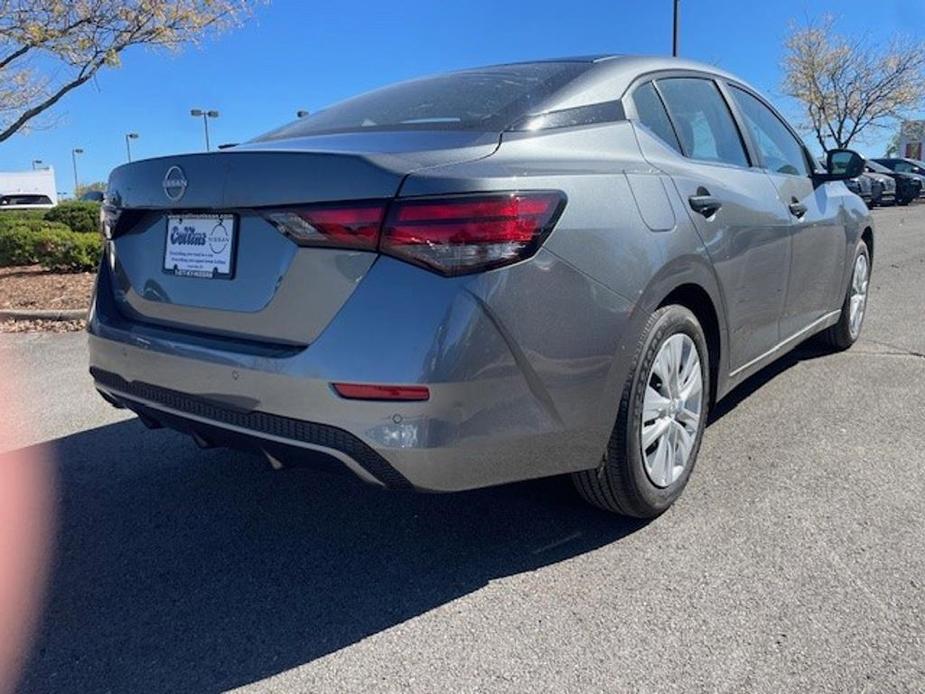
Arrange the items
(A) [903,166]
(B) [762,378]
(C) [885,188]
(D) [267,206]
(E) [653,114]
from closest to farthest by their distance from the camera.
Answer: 1. (D) [267,206]
2. (E) [653,114]
3. (B) [762,378]
4. (C) [885,188]
5. (A) [903,166]

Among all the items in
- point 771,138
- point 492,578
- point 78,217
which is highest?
point 771,138

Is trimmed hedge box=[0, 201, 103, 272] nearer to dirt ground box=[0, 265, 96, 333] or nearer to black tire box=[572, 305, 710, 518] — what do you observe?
dirt ground box=[0, 265, 96, 333]

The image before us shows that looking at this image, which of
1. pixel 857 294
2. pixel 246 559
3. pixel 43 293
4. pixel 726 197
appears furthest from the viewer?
pixel 43 293

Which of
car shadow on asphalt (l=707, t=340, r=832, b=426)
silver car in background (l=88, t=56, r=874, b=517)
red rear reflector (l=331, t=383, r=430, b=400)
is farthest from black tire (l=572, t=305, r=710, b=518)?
car shadow on asphalt (l=707, t=340, r=832, b=426)

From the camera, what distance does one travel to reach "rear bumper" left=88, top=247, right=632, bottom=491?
1.98m

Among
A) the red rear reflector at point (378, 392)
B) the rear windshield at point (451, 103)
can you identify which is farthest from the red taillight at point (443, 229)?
the rear windshield at point (451, 103)

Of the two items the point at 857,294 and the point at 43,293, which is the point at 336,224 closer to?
the point at 857,294

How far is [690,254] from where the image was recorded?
105 inches

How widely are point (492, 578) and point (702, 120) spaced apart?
2.13 m

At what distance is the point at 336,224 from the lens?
205 centimetres

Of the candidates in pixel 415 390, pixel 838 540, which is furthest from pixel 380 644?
pixel 838 540

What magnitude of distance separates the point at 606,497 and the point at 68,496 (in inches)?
87.7

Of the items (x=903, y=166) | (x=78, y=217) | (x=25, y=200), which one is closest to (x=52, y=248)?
(x=78, y=217)

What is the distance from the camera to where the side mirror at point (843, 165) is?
419cm
